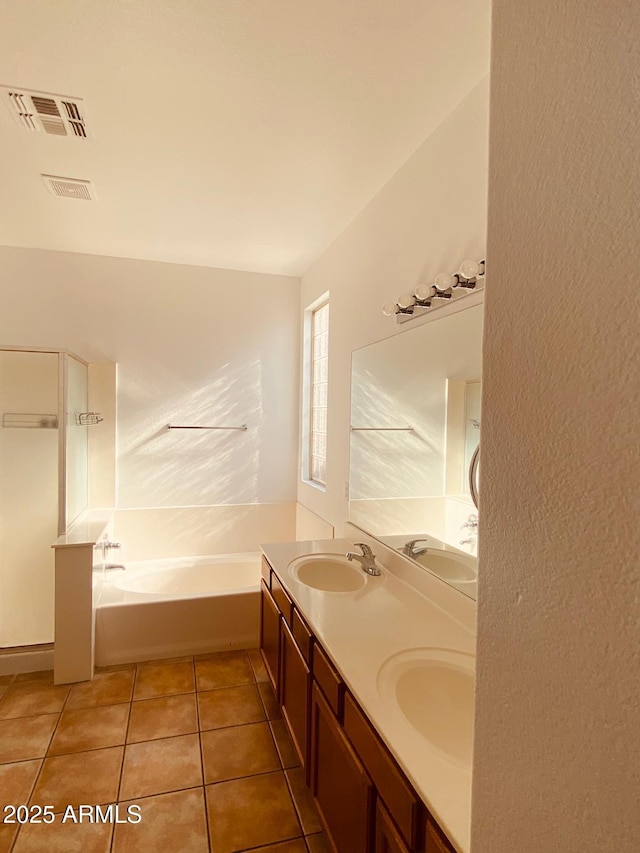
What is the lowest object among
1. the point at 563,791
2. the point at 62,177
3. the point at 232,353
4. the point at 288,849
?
the point at 288,849

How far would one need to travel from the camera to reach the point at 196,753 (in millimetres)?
2014

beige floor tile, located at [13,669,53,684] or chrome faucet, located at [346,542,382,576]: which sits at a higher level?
chrome faucet, located at [346,542,382,576]

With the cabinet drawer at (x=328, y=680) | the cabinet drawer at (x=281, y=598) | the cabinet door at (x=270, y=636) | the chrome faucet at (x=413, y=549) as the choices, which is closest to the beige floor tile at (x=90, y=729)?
the cabinet door at (x=270, y=636)

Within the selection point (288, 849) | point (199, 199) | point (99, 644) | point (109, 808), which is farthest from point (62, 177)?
point (288, 849)

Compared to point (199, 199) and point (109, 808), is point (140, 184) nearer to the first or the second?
point (199, 199)

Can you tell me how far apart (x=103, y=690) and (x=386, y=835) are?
6.51ft

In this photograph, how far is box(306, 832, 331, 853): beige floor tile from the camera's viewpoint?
1.58 metres

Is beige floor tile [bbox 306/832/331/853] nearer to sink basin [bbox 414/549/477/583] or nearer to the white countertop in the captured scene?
the white countertop

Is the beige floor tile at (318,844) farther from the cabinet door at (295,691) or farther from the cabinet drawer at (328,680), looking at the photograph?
the cabinet drawer at (328,680)

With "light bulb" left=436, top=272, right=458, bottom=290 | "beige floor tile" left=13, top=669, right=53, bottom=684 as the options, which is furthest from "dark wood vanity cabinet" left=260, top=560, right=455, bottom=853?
"beige floor tile" left=13, top=669, right=53, bottom=684

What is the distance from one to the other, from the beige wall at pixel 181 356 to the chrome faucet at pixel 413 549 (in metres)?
1.94

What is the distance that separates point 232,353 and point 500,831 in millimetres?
3430

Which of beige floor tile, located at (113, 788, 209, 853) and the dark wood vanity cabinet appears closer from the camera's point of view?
the dark wood vanity cabinet

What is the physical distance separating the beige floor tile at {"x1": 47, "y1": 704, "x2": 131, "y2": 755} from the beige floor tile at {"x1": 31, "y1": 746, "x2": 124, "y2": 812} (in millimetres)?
51
